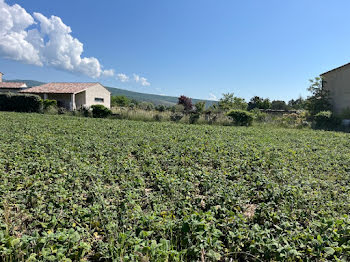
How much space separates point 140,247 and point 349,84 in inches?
882

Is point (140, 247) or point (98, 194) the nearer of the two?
point (140, 247)

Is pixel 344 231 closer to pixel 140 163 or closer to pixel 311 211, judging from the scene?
pixel 311 211

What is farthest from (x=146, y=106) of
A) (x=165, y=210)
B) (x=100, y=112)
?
(x=165, y=210)

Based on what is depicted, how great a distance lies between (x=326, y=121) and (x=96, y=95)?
2733 cm

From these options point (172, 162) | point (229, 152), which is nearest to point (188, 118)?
point (229, 152)

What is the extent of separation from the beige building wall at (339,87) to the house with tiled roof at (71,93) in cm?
2665

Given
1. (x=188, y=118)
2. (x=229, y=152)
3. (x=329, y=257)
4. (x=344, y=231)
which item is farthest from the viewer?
(x=188, y=118)

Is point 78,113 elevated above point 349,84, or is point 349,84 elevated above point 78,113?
point 349,84

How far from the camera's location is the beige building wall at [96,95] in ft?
97.1

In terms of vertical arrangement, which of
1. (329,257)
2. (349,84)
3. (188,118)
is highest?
(349,84)

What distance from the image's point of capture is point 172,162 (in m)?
4.71

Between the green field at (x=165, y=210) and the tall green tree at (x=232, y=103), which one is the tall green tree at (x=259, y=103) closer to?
the tall green tree at (x=232, y=103)

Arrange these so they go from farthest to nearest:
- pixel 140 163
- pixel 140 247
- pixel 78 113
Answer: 1. pixel 78 113
2. pixel 140 163
3. pixel 140 247

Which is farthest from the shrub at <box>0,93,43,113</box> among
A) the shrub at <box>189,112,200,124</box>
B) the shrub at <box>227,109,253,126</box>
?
the shrub at <box>227,109,253,126</box>
